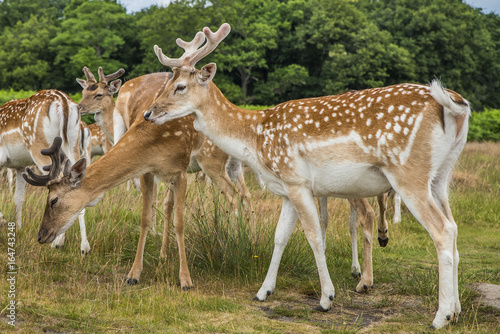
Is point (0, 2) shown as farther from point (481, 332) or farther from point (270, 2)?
point (481, 332)

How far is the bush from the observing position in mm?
26958

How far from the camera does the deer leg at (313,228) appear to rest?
512 cm

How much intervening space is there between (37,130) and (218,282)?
3.11 metres

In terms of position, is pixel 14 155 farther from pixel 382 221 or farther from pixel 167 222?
pixel 382 221

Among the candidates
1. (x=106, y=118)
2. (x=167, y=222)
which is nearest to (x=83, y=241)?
(x=167, y=222)

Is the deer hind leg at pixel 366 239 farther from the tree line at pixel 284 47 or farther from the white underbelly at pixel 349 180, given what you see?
the tree line at pixel 284 47

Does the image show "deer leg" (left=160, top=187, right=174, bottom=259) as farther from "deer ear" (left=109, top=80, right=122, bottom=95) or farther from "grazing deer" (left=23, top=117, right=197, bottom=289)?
"deer ear" (left=109, top=80, right=122, bottom=95)

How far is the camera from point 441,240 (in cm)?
454

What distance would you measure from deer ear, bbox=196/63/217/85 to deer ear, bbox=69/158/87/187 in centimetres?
131

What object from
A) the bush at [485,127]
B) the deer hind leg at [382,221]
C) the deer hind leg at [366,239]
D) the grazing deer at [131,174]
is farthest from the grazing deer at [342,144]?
the bush at [485,127]

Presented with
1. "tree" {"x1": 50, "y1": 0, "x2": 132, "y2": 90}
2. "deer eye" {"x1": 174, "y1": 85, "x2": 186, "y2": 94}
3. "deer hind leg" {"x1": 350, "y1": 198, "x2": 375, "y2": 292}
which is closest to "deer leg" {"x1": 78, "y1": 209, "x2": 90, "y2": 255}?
"deer eye" {"x1": 174, "y1": 85, "x2": 186, "y2": 94}

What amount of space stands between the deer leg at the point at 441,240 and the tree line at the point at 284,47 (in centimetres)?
3590

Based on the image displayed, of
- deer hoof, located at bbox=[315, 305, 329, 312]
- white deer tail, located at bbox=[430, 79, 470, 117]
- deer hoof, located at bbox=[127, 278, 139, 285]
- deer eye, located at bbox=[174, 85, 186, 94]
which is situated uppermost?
deer eye, located at bbox=[174, 85, 186, 94]

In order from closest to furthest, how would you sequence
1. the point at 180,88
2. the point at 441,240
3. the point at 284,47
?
the point at 441,240 < the point at 180,88 < the point at 284,47
